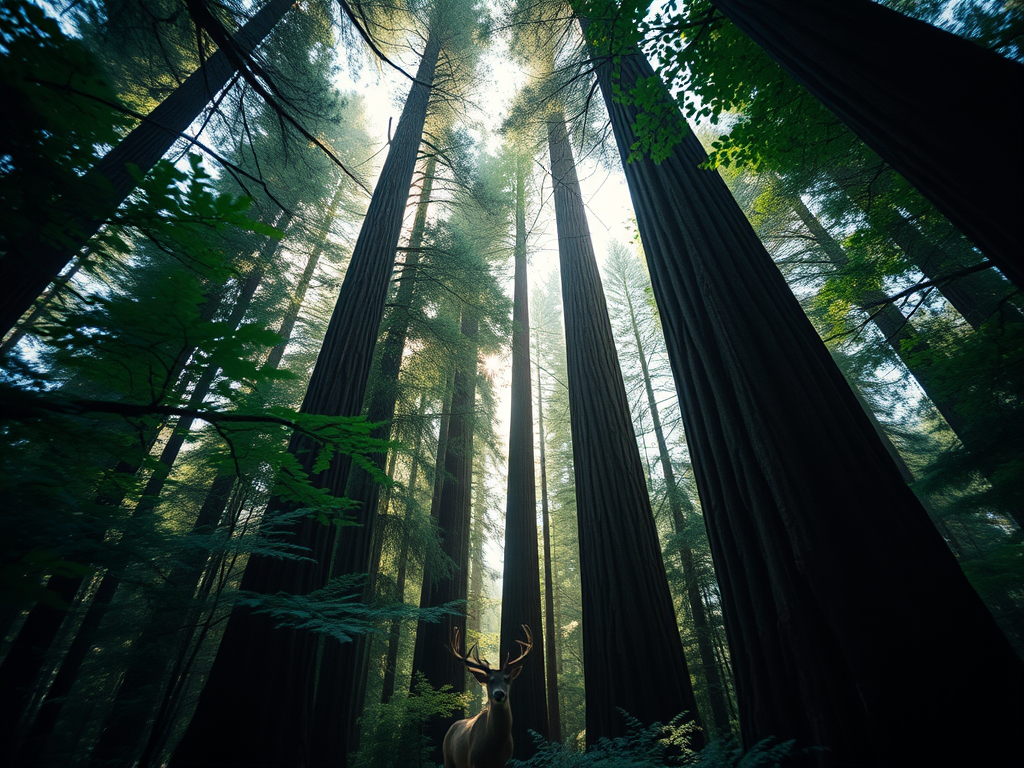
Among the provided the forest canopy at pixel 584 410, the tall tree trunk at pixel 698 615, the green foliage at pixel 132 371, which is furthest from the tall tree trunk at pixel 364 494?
the tall tree trunk at pixel 698 615

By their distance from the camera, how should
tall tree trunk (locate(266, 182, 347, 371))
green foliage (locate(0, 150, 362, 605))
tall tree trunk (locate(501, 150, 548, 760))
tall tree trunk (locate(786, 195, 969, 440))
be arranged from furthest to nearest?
1. tall tree trunk (locate(266, 182, 347, 371))
2. tall tree trunk (locate(786, 195, 969, 440))
3. tall tree trunk (locate(501, 150, 548, 760))
4. green foliage (locate(0, 150, 362, 605))

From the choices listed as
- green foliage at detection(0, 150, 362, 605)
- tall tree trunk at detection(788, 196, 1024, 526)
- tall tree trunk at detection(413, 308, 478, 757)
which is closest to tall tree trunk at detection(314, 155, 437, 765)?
tall tree trunk at detection(413, 308, 478, 757)

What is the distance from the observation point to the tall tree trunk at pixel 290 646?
2.11 metres

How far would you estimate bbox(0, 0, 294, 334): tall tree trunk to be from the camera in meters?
1.49

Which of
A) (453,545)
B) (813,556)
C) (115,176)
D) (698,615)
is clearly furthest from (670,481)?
(115,176)

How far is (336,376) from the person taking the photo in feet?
11.7

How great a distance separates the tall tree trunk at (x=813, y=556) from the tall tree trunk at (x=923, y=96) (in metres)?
0.69

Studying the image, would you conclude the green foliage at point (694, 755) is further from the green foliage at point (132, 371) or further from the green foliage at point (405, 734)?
the green foliage at point (405, 734)

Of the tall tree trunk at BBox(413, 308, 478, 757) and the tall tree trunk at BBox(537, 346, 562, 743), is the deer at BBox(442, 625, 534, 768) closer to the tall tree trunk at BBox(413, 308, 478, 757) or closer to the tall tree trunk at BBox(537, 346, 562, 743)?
the tall tree trunk at BBox(413, 308, 478, 757)

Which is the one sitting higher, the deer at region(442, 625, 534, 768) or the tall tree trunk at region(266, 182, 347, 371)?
the tall tree trunk at region(266, 182, 347, 371)

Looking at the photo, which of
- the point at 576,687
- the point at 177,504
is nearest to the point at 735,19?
the point at 177,504

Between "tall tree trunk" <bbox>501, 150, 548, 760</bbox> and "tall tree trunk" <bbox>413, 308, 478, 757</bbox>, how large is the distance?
946mm

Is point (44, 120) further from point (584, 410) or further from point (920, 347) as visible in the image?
point (920, 347)

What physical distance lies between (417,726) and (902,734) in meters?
5.49
